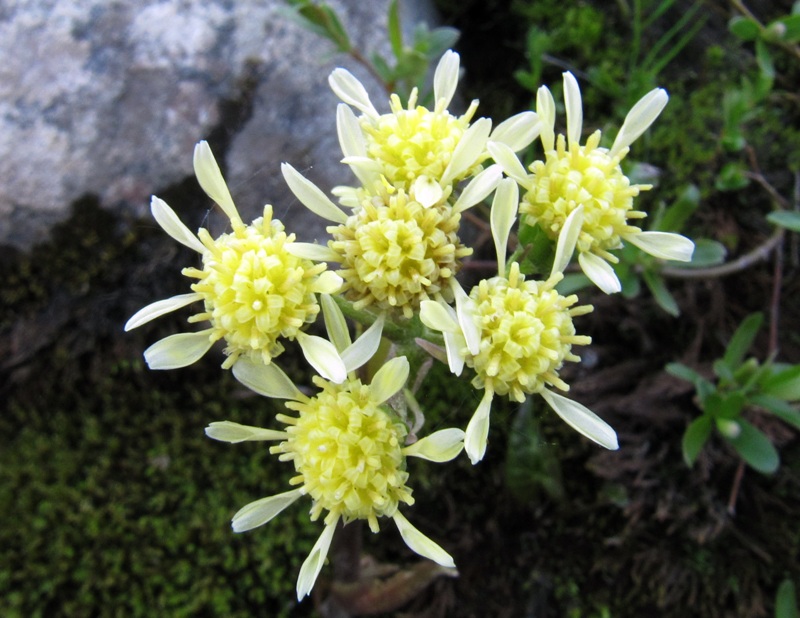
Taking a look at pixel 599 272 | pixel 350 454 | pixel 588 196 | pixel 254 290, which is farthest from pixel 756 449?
pixel 254 290

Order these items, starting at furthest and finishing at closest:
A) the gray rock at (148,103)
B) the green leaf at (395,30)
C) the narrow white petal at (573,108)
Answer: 1. the gray rock at (148,103)
2. the green leaf at (395,30)
3. the narrow white petal at (573,108)

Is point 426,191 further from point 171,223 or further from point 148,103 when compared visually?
point 148,103

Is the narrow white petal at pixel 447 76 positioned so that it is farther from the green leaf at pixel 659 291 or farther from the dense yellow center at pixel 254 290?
the green leaf at pixel 659 291

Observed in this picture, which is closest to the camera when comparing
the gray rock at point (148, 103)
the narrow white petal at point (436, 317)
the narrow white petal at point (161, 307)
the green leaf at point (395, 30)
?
the narrow white petal at point (436, 317)

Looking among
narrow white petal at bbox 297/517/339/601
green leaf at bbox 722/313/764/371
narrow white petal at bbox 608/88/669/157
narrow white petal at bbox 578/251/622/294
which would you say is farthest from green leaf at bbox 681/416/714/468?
narrow white petal at bbox 297/517/339/601

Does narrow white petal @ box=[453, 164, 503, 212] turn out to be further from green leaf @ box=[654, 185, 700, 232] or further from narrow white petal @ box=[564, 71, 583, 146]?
green leaf @ box=[654, 185, 700, 232]

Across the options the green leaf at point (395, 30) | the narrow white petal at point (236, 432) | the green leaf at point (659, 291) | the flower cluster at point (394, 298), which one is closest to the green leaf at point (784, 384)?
the green leaf at point (659, 291)

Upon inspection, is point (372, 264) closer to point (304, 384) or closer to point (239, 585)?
point (304, 384)
